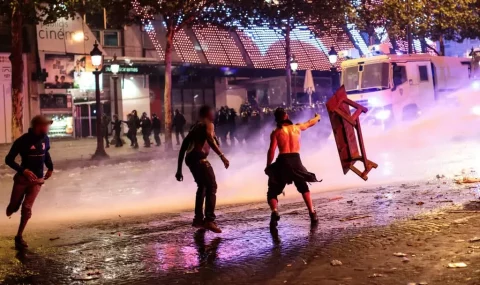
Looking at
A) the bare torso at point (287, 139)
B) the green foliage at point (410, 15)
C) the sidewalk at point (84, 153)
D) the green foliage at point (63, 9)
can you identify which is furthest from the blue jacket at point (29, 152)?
the green foliage at point (410, 15)

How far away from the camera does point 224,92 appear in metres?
36.2

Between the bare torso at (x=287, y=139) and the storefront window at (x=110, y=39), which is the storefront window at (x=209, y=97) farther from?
the bare torso at (x=287, y=139)

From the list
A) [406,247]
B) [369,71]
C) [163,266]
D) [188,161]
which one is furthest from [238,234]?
[369,71]

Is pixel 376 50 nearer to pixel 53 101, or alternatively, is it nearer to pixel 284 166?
pixel 284 166

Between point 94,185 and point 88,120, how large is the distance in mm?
16325

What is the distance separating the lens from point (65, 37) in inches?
1054

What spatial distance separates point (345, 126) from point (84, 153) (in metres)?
16.4

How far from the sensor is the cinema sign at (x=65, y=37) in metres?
26.2

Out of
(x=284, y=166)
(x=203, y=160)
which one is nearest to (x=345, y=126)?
(x=284, y=166)

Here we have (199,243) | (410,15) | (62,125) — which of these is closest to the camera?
(199,243)

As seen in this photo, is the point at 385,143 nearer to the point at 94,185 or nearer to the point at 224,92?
the point at 94,185

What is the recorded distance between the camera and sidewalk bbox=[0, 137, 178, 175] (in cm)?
1991

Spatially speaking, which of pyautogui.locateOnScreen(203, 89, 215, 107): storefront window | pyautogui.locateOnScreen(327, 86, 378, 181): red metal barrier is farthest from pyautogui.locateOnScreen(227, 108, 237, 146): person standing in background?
pyautogui.locateOnScreen(327, 86, 378, 181): red metal barrier

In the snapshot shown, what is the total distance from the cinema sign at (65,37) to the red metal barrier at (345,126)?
2079 centimetres
